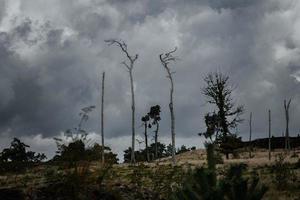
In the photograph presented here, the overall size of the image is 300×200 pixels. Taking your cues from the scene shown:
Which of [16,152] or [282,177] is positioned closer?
[282,177]

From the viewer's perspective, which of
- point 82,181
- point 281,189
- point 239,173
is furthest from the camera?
point 281,189

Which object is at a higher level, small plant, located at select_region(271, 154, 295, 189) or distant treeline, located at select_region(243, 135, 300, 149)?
distant treeline, located at select_region(243, 135, 300, 149)

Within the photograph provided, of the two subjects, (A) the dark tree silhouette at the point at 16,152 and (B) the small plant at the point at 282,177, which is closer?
(B) the small plant at the point at 282,177

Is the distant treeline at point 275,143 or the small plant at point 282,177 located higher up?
the distant treeline at point 275,143

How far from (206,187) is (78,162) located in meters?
2.69

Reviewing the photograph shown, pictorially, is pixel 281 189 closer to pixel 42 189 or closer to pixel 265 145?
pixel 42 189

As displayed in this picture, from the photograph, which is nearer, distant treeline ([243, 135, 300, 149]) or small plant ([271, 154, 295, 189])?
small plant ([271, 154, 295, 189])

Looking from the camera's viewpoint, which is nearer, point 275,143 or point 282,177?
point 282,177

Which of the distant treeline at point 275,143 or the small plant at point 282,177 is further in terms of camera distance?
the distant treeline at point 275,143

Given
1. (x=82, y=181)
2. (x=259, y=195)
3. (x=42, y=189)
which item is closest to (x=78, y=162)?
(x=82, y=181)

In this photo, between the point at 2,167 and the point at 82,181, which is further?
the point at 2,167

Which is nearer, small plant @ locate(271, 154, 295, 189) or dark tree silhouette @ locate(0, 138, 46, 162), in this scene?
small plant @ locate(271, 154, 295, 189)

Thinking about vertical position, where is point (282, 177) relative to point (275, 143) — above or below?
below

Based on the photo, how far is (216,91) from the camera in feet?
193
